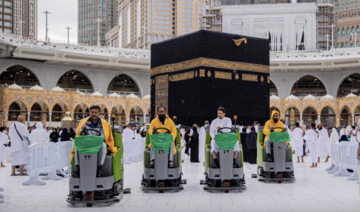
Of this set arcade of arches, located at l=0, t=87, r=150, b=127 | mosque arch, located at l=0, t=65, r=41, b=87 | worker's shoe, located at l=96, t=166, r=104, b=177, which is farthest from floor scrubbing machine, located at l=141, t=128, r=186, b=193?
mosque arch, located at l=0, t=65, r=41, b=87

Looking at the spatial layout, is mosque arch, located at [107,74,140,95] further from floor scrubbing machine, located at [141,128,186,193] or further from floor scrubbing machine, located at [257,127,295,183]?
floor scrubbing machine, located at [141,128,186,193]

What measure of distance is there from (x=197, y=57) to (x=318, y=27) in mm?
38951

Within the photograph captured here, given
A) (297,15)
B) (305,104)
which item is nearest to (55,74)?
(305,104)

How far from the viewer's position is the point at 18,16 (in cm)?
8819

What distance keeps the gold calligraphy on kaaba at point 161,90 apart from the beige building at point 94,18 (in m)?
106

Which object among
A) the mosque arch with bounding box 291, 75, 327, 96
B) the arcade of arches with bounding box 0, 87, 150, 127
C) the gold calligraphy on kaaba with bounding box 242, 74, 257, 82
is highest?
the mosque arch with bounding box 291, 75, 327, 96

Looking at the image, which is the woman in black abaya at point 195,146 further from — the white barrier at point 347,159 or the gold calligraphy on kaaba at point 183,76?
the gold calligraphy on kaaba at point 183,76

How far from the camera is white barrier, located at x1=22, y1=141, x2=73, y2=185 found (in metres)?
7.70

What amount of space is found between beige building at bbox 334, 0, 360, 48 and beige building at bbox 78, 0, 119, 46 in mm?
71012

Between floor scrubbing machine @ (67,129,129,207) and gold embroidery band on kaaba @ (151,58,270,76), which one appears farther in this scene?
gold embroidery band on kaaba @ (151,58,270,76)

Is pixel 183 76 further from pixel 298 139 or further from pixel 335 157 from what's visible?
pixel 335 157

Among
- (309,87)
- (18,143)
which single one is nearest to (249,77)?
(18,143)

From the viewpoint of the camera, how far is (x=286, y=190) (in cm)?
667

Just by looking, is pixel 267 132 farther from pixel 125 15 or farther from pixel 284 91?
pixel 125 15
